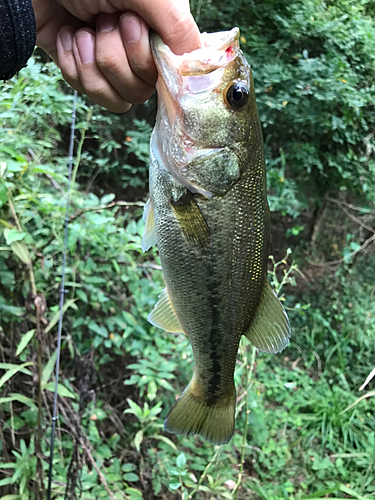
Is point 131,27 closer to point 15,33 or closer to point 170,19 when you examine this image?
point 170,19

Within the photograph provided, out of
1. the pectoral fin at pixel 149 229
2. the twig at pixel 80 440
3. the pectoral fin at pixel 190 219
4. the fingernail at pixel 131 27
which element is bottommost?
the twig at pixel 80 440

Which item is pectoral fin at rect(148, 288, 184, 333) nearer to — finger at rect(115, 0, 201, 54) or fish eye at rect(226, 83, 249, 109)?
fish eye at rect(226, 83, 249, 109)

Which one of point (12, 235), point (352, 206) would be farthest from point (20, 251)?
point (352, 206)

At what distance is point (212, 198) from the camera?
3.20 feet

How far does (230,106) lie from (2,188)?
3.19ft

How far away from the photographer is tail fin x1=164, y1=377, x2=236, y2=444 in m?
1.14

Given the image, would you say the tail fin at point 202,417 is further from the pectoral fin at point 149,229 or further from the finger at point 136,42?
the finger at point 136,42

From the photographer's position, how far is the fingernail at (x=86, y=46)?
1.04 m

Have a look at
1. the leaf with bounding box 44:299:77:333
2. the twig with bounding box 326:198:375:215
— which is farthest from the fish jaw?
the twig with bounding box 326:198:375:215

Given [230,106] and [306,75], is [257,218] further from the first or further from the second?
[306,75]

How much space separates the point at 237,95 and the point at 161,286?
65.7 inches

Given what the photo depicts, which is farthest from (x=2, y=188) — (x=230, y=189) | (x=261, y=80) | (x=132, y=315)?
(x=261, y=80)

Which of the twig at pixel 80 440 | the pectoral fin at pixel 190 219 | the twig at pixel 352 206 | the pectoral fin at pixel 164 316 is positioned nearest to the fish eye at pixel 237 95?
the pectoral fin at pixel 190 219

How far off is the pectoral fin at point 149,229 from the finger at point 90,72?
1.15 ft
